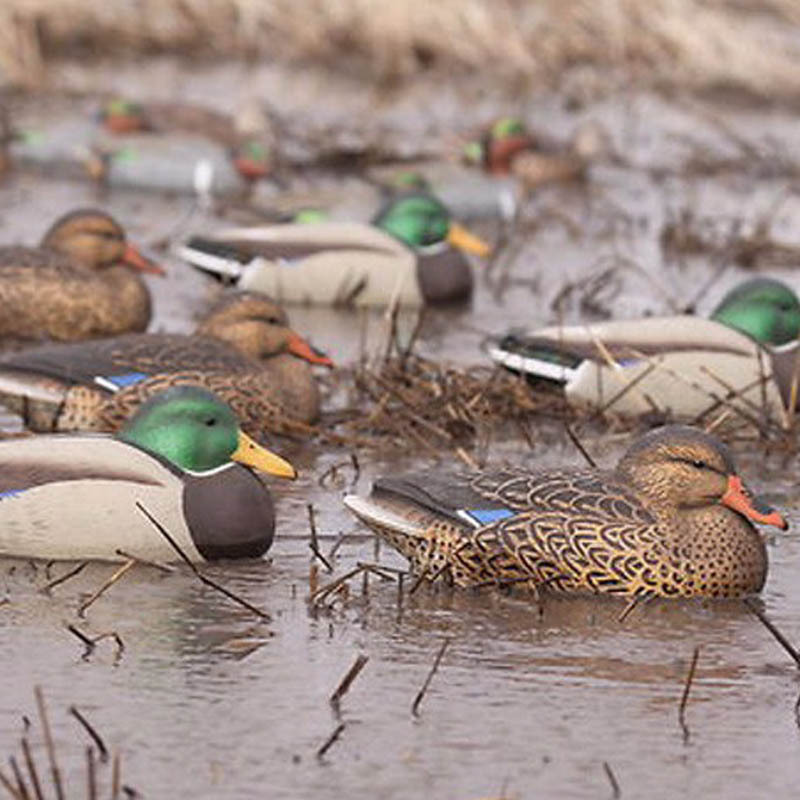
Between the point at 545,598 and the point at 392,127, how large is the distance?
38.7ft

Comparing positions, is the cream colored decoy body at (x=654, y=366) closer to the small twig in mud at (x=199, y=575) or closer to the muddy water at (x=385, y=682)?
the muddy water at (x=385, y=682)

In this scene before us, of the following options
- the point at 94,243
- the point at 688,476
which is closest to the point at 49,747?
the point at 688,476

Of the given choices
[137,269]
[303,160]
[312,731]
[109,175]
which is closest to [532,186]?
[303,160]

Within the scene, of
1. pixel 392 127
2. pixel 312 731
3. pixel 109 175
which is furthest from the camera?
pixel 392 127

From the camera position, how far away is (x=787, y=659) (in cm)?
687

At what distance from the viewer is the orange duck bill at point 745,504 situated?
293 inches

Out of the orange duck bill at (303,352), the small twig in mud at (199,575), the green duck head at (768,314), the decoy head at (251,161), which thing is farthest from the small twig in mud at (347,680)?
the decoy head at (251,161)

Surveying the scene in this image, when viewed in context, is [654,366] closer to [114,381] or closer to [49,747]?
[114,381]

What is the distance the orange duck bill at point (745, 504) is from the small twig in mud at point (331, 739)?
1722mm

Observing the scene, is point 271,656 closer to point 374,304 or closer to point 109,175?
point 374,304

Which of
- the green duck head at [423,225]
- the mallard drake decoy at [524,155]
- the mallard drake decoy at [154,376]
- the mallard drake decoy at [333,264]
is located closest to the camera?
the mallard drake decoy at [154,376]

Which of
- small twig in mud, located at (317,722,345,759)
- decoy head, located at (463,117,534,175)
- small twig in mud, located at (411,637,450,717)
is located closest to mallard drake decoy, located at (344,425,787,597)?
small twig in mud, located at (411,637,450,717)

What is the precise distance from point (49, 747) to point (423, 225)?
7978mm

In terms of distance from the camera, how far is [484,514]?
24.1 ft
